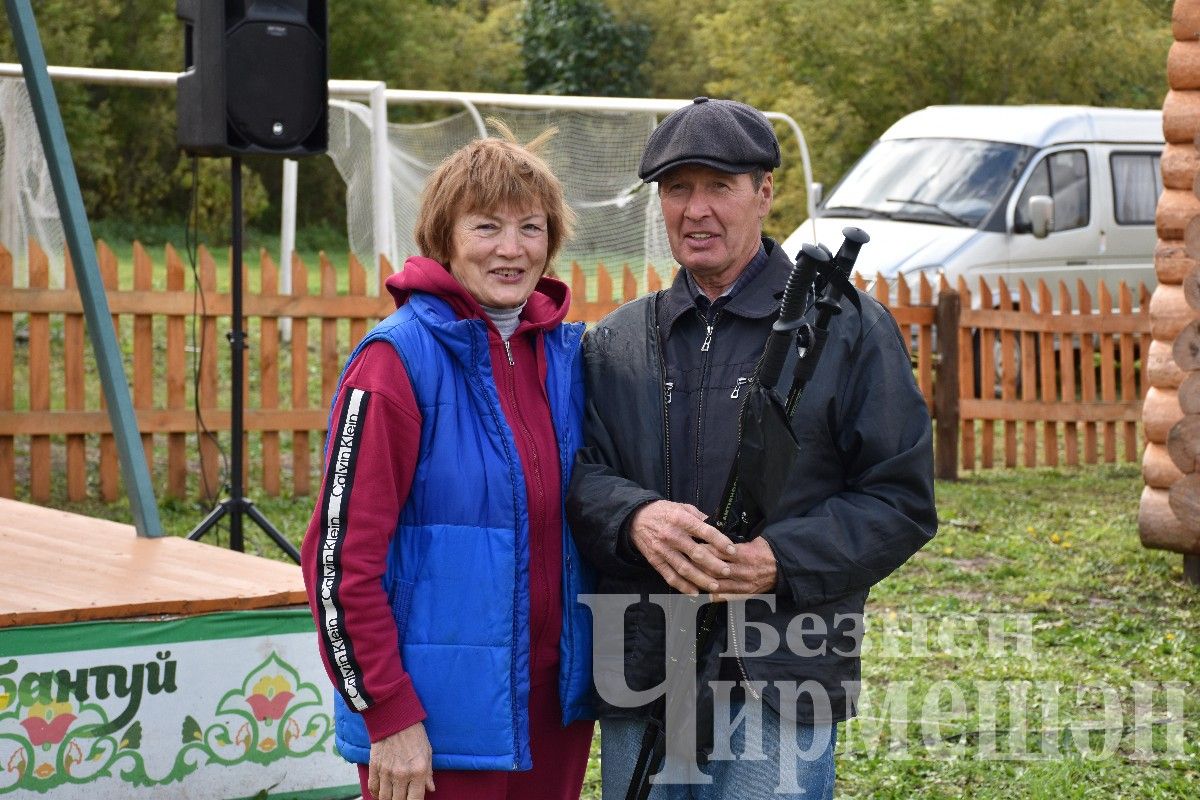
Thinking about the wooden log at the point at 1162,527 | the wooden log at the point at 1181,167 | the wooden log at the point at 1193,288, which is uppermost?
the wooden log at the point at 1181,167

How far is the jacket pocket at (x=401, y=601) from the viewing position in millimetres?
2514

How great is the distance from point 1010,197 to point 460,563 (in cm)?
1121

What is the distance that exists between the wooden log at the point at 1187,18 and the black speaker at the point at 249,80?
3.78 m

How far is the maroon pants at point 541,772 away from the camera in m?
2.57

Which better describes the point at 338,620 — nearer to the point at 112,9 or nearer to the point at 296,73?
the point at 296,73

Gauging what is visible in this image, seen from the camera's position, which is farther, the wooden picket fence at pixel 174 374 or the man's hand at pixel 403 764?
the wooden picket fence at pixel 174 374

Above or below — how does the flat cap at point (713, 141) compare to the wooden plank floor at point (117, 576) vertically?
above

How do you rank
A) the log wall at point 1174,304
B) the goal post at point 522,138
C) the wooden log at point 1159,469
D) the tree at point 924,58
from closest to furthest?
the log wall at point 1174,304 < the wooden log at point 1159,469 < the goal post at point 522,138 < the tree at point 924,58

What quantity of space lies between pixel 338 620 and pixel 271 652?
176cm

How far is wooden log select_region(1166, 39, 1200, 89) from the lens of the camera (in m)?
6.75

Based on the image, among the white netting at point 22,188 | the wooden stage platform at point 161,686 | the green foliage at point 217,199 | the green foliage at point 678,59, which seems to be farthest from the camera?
the green foliage at point 217,199

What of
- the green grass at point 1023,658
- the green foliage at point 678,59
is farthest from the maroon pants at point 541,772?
the green foliage at point 678,59

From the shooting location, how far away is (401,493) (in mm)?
2492

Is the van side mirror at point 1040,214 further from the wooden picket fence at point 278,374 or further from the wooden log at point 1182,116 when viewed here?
the wooden log at point 1182,116
